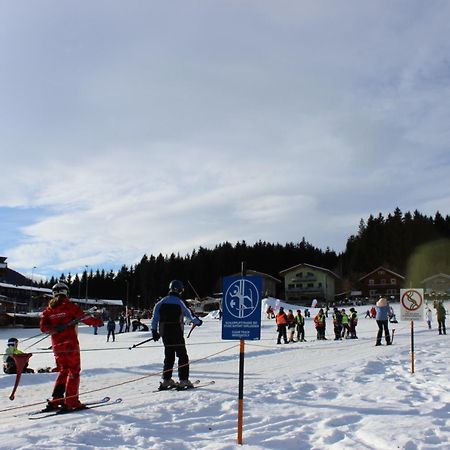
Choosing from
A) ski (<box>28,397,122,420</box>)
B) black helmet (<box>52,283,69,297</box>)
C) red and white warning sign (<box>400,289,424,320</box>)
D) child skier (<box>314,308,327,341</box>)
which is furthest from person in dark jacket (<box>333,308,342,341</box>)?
black helmet (<box>52,283,69,297</box>)

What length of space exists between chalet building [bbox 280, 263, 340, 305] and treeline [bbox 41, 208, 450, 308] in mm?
9217

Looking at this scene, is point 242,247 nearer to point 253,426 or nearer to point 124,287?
point 124,287

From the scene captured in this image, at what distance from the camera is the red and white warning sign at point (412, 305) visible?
11.7 m

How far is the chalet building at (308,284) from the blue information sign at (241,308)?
277ft

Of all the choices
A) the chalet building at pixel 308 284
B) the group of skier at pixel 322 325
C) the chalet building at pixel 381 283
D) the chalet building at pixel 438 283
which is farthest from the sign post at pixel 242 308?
the chalet building at pixel 381 283

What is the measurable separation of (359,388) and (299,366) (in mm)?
4034

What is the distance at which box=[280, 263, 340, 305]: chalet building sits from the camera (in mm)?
89625

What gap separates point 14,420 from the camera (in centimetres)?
673

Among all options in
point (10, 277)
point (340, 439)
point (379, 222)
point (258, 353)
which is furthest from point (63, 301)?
point (10, 277)

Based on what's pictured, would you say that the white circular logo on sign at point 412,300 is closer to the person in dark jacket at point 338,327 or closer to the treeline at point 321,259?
the person in dark jacket at point 338,327

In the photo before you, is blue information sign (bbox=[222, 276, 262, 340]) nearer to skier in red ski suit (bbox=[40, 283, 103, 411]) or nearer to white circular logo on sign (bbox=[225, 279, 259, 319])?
white circular logo on sign (bbox=[225, 279, 259, 319])

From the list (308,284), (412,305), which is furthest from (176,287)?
(308,284)

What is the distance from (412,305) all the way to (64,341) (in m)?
8.29

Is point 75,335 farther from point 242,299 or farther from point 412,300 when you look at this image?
point 412,300
